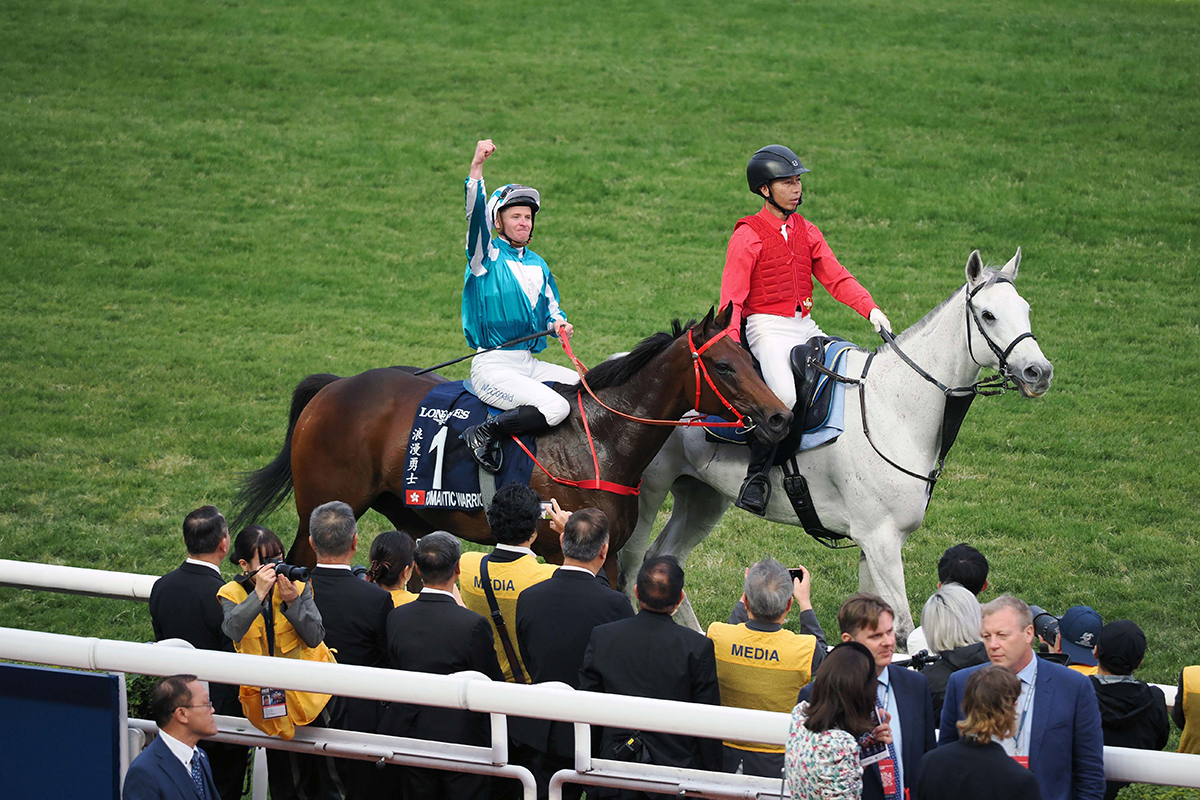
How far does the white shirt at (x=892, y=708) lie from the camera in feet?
12.6

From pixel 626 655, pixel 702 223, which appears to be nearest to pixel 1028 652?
pixel 626 655

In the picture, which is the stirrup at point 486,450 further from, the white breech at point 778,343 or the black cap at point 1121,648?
the black cap at point 1121,648

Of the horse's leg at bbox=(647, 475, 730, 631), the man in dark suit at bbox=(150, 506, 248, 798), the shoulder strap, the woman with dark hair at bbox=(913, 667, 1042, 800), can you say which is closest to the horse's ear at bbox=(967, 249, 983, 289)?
the horse's leg at bbox=(647, 475, 730, 631)

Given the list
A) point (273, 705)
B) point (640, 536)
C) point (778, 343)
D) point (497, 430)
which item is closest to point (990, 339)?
point (778, 343)

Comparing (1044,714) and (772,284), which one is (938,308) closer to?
(772,284)

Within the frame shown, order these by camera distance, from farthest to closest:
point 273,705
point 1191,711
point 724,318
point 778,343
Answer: point 778,343 → point 724,318 → point 1191,711 → point 273,705

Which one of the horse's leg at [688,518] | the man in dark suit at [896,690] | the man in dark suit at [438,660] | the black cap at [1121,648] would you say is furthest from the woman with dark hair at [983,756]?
the horse's leg at [688,518]

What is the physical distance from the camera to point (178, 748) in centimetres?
379

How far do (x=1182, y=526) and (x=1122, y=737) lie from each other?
5841 mm

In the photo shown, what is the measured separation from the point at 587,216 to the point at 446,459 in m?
11.1

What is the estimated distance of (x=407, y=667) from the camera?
14.7 feet

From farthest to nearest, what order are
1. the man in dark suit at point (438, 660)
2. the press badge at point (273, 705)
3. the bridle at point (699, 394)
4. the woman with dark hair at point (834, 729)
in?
the bridle at point (699, 394) → the man in dark suit at point (438, 660) → the press badge at point (273, 705) → the woman with dark hair at point (834, 729)

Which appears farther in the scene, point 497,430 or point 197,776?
point 497,430

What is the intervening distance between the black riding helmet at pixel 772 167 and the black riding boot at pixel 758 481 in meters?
1.51
